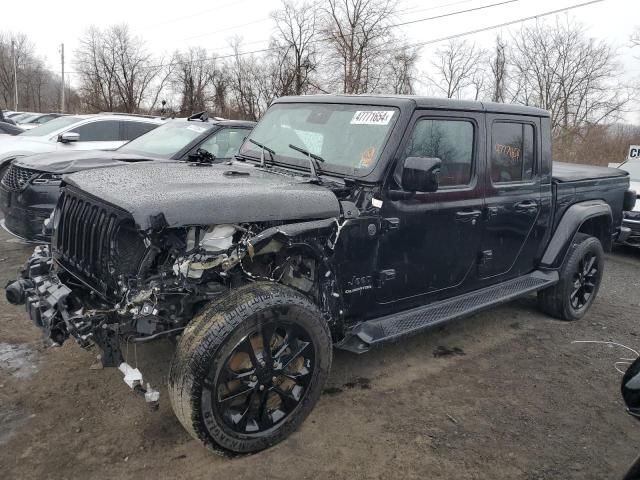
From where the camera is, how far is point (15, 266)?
5656 millimetres

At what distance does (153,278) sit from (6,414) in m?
1.35

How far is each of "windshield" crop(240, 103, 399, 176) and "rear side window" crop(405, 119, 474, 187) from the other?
24 centimetres

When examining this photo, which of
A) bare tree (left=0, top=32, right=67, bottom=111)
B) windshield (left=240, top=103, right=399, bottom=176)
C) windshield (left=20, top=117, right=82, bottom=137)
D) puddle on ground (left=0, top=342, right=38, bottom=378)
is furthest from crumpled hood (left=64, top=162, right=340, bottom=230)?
bare tree (left=0, top=32, right=67, bottom=111)

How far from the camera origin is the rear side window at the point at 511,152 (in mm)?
4075

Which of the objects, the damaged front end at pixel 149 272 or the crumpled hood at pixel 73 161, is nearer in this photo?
the damaged front end at pixel 149 272

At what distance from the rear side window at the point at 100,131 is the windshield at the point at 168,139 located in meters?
2.02

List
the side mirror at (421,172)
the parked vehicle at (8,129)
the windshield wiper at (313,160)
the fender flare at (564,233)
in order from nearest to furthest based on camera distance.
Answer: the side mirror at (421,172) < the windshield wiper at (313,160) < the fender flare at (564,233) < the parked vehicle at (8,129)

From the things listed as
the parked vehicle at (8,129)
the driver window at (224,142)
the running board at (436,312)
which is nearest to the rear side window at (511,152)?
the running board at (436,312)

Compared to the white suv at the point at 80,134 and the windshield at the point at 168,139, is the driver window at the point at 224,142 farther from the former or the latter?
the white suv at the point at 80,134

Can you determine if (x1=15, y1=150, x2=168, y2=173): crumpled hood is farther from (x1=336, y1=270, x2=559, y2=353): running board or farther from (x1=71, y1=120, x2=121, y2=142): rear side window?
(x1=336, y1=270, x2=559, y2=353): running board

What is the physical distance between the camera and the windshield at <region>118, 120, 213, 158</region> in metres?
6.42

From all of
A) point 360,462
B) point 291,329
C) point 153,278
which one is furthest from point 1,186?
point 360,462

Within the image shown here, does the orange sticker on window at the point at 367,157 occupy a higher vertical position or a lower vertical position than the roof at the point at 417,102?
lower

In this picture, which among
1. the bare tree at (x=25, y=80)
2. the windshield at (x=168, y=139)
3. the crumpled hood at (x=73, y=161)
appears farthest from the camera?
the bare tree at (x=25, y=80)
